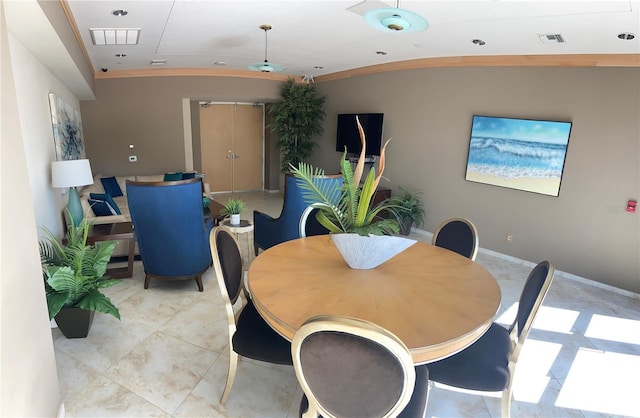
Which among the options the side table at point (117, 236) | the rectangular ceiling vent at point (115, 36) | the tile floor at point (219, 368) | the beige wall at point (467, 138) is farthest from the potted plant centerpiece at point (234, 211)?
the beige wall at point (467, 138)

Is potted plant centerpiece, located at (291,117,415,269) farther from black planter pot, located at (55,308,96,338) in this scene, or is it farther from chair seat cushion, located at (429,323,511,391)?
black planter pot, located at (55,308,96,338)

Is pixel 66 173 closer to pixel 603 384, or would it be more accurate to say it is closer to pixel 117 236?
pixel 117 236

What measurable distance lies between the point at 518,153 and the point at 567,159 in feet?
1.63

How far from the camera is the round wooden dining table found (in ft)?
4.54

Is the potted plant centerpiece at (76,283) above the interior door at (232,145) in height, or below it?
below

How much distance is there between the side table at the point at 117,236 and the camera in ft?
10.8

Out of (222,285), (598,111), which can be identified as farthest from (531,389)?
(598,111)

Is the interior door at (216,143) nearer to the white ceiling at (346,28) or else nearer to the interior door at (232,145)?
the interior door at (232,145)

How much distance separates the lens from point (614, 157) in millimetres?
3621

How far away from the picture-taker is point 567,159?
388 centimetres

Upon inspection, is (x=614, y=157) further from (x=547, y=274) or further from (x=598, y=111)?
(x=547, y=274)

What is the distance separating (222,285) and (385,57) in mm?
4275

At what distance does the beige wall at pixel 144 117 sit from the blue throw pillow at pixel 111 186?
599mm

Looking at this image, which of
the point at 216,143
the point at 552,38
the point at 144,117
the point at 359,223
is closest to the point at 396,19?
the point at 359,223
